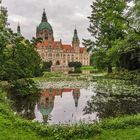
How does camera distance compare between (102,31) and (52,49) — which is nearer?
(102,31)

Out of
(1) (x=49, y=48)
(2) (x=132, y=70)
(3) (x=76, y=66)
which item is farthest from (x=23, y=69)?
(1) (x=49, y=48)

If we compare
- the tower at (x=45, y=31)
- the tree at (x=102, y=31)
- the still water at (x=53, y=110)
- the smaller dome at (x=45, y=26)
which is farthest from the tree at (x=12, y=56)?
the smaller dome at (x=45, y=26)

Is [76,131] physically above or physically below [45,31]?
below

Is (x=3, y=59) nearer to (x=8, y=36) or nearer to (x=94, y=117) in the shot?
(x=8, y=36)

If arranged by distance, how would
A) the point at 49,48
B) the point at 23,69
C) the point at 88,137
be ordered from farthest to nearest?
the point at 49,48 < the point at 23,69 < the point at 88,137

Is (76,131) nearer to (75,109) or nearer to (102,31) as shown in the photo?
(75,109)

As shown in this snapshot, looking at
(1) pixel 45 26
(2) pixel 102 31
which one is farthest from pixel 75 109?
(1) pixel 45 26

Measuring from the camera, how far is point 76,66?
120 metres

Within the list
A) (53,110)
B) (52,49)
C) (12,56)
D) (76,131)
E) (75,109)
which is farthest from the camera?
(52,49)

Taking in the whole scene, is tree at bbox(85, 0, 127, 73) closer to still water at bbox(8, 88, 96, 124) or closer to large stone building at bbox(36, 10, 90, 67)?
still water at bbox(8, 88, 96, 124)

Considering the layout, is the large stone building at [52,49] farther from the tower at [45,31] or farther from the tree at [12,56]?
the tree at [12,56]

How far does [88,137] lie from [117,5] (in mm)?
12654

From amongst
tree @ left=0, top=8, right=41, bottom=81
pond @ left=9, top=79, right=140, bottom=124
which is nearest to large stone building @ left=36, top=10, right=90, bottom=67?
tree @ left=0, top=8, right=41, bottom=81

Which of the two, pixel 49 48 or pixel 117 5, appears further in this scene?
pixel 49 48
